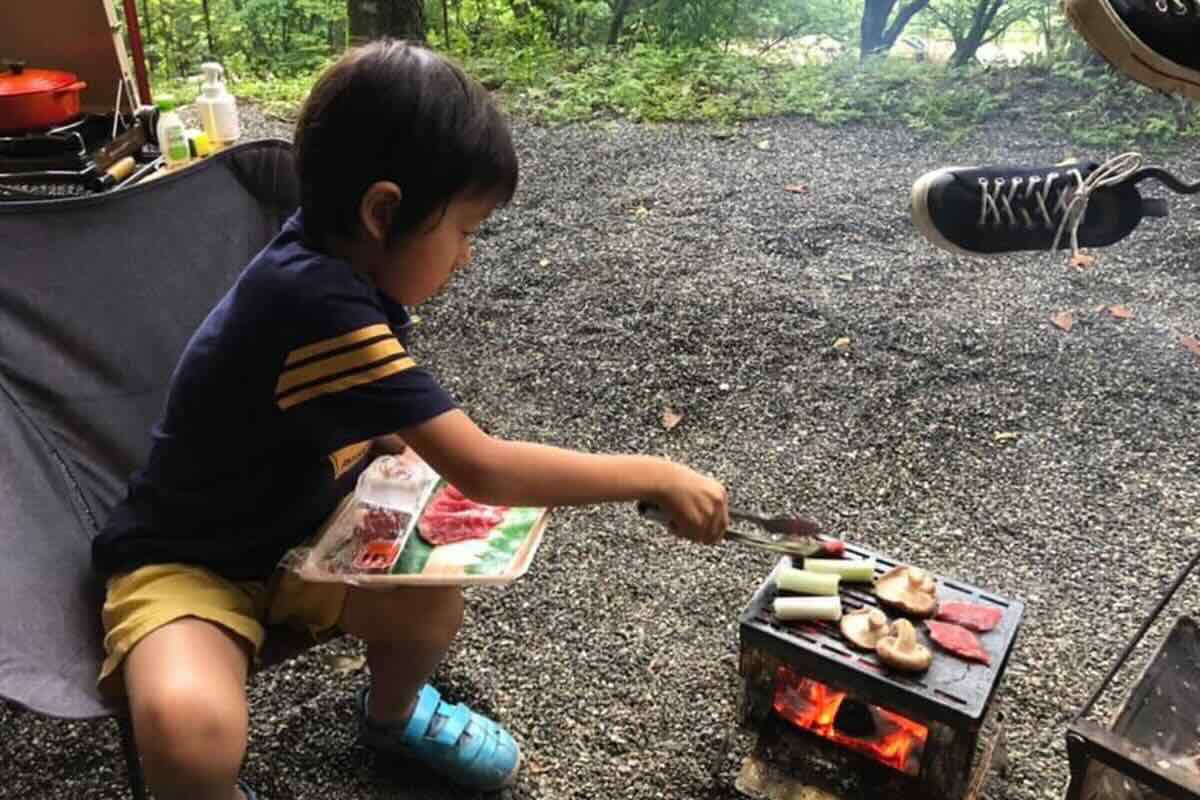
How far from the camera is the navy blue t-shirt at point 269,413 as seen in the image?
1321 mm

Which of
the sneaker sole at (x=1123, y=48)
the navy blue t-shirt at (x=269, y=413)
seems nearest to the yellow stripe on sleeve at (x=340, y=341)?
the navy blue t-shirt at (x=269, y=413)

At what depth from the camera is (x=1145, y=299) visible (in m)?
3.41

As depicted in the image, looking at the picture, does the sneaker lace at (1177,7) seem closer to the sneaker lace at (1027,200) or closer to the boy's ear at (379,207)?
the sneaker lace at (1027,200)

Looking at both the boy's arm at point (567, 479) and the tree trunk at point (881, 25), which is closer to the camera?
the boy's arm at point (567, 479)

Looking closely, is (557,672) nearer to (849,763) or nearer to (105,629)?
(849,763)

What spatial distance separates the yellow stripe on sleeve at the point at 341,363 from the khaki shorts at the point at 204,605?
0.33 meters

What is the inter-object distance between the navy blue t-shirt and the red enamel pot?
61.1 inches

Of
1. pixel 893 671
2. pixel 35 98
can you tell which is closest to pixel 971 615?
pixel 893 671

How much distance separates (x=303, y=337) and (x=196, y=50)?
7.71m

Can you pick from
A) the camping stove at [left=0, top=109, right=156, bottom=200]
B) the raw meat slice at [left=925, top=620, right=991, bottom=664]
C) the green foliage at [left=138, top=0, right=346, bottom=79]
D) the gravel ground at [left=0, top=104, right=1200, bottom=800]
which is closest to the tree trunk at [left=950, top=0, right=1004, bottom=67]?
the gravel ground at [left=0, top=104, right=1200, bottom=800]

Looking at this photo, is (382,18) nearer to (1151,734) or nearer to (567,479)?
(567,479)

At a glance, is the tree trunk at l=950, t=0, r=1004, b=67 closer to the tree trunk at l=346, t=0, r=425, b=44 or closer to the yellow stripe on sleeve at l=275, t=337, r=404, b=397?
the tree trunk at l=346, t=0, r=425, b=44

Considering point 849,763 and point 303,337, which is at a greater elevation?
point 303,337

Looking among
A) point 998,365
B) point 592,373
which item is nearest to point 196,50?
point 592,373
